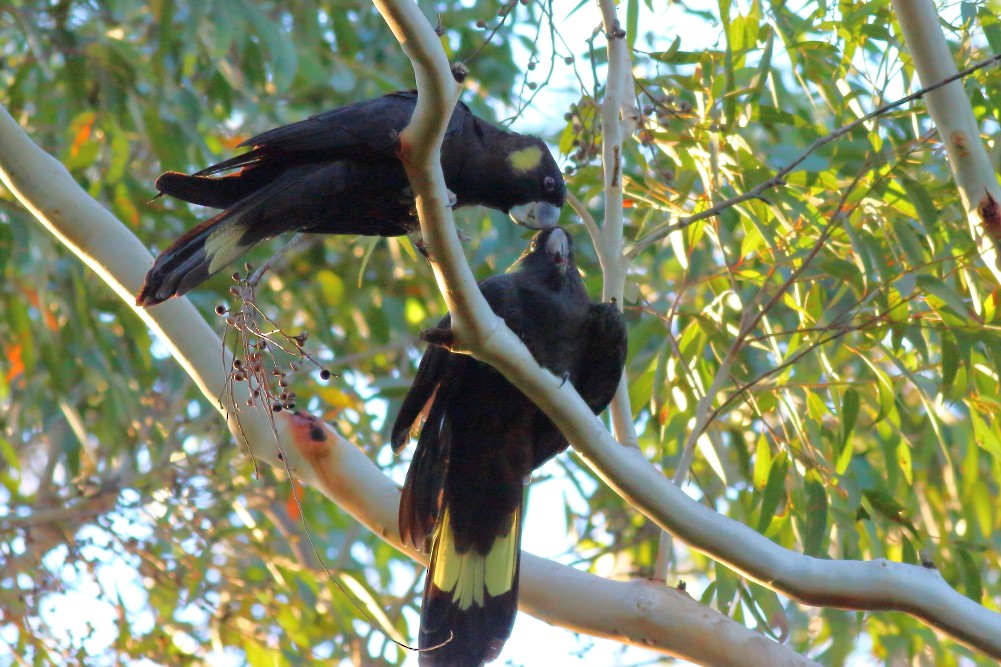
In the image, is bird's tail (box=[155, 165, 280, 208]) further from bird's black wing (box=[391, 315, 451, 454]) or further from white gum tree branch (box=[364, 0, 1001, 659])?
white gum tree branch (box=[364, 0, 1001, 659])

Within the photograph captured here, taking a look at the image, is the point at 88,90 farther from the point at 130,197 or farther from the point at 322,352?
the point at 322,352

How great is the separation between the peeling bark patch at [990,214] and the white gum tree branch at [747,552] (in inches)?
24.3

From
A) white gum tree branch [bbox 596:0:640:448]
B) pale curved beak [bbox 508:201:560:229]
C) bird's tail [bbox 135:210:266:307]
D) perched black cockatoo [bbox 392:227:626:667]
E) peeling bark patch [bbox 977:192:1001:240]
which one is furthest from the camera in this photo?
pale curved beak [bbox 508:201:560:229]

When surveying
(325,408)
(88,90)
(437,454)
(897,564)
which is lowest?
(897,564)

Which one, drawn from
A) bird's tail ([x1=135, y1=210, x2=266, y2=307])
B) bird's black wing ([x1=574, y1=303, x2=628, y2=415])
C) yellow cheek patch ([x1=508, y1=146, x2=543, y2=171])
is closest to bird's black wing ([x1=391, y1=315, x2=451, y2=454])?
bird's black wing ([x1=574, y1=303, x2=628, y2=415])

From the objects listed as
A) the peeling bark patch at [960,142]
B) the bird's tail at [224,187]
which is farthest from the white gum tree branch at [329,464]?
the peeling bark patch at [960,142]

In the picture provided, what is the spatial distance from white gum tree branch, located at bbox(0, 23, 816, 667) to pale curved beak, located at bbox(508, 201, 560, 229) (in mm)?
747

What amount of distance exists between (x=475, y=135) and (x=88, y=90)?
1.88 metres

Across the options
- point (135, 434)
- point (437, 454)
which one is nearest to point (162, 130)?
point (135, 434)

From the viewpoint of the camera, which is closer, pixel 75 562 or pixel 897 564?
pixel 897 564

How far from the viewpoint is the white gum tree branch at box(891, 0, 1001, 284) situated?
1934 millimetres

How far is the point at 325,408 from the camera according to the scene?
4.15 m

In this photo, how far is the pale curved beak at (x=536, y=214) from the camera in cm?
266

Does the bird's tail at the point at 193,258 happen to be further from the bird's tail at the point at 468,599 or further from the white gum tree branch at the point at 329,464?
the bird's tail at the point at 468,599
